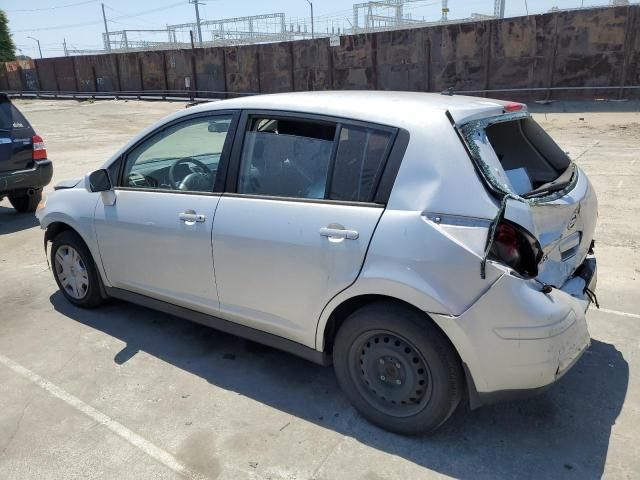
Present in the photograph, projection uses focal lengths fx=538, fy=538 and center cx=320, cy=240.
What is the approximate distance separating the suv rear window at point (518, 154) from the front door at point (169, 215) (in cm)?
154

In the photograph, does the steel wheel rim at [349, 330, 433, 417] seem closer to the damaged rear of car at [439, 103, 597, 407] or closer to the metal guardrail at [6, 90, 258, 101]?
the damaged rear of car at [439, 103, 597, 407]

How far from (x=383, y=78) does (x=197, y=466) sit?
2122 cm

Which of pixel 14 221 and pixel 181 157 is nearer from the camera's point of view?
pixel 181 157

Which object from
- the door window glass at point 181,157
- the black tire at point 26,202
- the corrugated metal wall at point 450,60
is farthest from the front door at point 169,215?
the corrugated metal wall at point 450,60

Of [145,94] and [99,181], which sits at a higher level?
[99,181]

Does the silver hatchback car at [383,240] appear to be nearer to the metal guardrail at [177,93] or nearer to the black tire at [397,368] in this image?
the black tire at [397,368]

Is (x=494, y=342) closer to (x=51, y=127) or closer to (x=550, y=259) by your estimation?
(x=550, y=259)

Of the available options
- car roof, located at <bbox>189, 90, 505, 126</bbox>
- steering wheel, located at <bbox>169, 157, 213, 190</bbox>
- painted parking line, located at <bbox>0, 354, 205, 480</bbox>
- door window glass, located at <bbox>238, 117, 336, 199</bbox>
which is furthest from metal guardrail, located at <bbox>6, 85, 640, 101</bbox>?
painted parking line, located at <bbox>0, 354, 205, 480</bbox>

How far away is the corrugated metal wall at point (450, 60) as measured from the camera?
17516 millimetres

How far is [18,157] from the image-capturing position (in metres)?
7.36

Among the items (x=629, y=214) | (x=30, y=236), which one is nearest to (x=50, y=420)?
(x=30, y=236)

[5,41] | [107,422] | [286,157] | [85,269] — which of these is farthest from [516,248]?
[5,41]

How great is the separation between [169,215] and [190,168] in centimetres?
45

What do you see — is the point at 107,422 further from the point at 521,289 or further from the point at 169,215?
the point at 521,289
